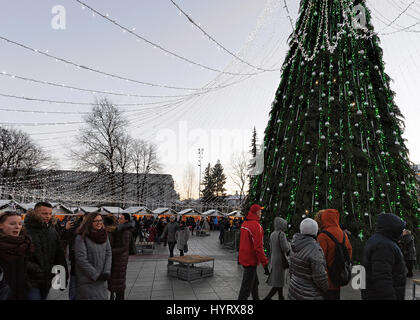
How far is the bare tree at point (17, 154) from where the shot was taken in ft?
104

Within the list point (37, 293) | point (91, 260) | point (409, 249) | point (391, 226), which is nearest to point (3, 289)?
point (37, 293)

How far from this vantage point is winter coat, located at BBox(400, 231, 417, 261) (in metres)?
7.11

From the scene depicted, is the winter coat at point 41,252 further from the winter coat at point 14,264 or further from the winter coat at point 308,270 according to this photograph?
the winter coat at point 308,270

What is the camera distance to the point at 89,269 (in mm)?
3025

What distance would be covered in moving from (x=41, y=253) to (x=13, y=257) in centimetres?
63

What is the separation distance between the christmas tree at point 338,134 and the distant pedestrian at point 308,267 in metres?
4.97

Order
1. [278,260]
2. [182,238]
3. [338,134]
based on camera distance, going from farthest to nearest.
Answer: [182,238]
[338,134]
[278,260]

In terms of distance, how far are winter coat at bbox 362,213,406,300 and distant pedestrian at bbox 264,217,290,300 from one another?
208cm

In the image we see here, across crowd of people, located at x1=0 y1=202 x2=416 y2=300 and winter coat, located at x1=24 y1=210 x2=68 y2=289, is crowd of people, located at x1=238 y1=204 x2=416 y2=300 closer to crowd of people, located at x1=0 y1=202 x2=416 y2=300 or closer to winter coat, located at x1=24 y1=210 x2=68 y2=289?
crowd of people, located at x1=0 y1=202 x2=416 y2=300

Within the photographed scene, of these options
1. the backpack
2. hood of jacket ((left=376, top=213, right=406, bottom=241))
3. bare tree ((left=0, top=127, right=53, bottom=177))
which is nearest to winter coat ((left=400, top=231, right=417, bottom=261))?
the backpack

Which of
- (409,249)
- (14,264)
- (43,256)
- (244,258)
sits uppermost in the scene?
(14,264)

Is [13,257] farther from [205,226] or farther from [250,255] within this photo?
[205,226]

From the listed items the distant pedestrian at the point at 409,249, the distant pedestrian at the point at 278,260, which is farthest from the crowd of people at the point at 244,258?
the distant pedestrian at the point at 409,249
